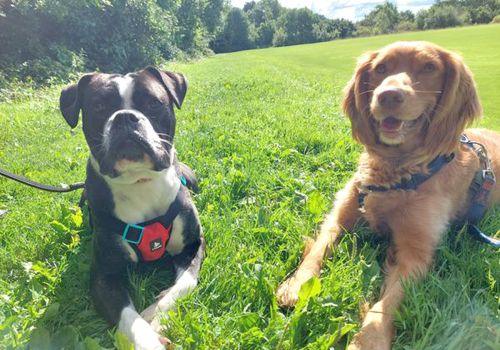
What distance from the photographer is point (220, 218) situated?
290cm

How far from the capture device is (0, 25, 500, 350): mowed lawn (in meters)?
1.80

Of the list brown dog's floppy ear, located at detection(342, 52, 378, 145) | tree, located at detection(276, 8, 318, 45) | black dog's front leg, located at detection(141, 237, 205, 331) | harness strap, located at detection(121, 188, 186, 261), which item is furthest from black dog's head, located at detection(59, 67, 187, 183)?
tree, located at detection(276, 8, 318, 45)

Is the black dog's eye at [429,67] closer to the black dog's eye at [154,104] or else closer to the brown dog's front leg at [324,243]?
the brown dog's front leg at [324,243]

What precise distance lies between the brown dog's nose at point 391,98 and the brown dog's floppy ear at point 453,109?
0.39 metres

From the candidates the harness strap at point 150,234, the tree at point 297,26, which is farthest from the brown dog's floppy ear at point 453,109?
the tree at point 297,26

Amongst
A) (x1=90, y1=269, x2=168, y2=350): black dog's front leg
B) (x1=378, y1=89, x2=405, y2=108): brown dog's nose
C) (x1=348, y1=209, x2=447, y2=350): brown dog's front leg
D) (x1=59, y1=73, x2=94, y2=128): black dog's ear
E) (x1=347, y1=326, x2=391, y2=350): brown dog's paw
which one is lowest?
(x1=90, y1=269, x2=168, y2=350): black dog's front leg

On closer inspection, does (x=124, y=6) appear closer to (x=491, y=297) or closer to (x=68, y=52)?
(x=68, y=52)

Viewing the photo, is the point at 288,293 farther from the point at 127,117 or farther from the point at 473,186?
the point at 473,186

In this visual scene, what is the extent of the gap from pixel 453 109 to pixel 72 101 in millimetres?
2663

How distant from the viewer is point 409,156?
276 cm

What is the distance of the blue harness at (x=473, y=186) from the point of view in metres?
2.71

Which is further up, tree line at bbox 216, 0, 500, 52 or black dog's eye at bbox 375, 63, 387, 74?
black dog's eye at bbox 375, 63, 387, 74

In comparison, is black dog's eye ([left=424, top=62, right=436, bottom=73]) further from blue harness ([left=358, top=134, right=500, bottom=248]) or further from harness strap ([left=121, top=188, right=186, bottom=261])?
harness strap ([left=121, top=188, right=186, bottom=261])

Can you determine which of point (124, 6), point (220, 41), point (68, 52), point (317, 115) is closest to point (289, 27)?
point (220, 41)
